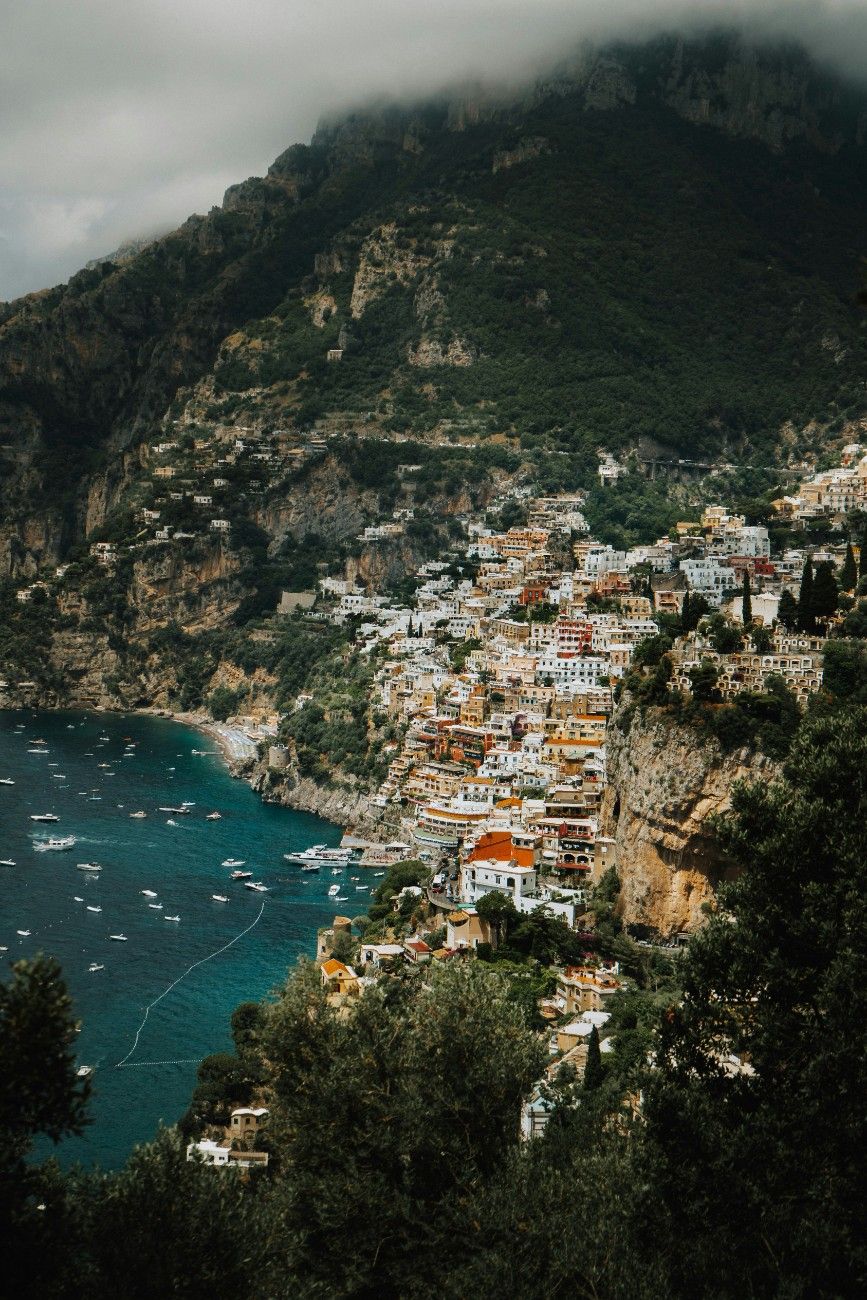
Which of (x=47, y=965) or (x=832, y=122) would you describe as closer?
(x=47, y=965)

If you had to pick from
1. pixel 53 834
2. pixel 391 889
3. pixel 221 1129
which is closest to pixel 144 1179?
pixel 221 1129

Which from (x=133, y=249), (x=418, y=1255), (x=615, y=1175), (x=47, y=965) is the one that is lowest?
(x=418, y=1255)

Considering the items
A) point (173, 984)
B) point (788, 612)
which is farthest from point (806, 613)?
point (173, 984)

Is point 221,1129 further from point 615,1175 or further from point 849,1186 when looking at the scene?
point 849,1186

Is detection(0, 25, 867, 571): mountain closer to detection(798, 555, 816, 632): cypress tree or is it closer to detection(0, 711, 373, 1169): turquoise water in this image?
detection(0, 711, 373, 1169): turquoise water

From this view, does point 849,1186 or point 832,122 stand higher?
point 832,122

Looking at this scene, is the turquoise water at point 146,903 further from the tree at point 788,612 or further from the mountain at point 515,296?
the mountain at point 515,296
